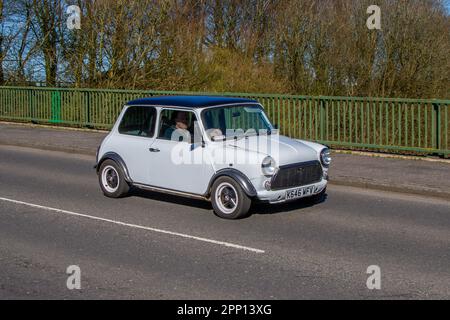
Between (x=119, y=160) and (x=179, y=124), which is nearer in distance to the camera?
(x=179, y=124)

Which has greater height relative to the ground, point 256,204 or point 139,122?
point 139,122

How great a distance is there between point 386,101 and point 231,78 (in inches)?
418

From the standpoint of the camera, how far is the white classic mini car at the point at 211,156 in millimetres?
9516

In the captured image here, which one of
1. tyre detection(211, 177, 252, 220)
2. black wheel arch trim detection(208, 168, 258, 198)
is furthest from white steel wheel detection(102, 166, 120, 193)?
black wheel arch trim detection(208, 168, 258, 198)

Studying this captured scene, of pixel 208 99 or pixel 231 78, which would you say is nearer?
pixel 208 99

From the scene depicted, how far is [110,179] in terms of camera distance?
11344 mm

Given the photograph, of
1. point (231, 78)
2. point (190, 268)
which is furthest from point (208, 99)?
point (231, 78)

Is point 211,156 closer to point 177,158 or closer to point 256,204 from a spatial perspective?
point 177,158

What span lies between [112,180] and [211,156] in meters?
2.20

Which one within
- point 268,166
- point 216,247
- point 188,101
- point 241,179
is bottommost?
point 216,247

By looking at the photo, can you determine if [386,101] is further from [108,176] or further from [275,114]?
[108,176]

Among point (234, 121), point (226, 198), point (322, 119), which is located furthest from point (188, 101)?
point (322, 119)

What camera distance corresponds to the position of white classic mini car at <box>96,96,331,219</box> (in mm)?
9516

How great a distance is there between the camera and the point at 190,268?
283 inches
